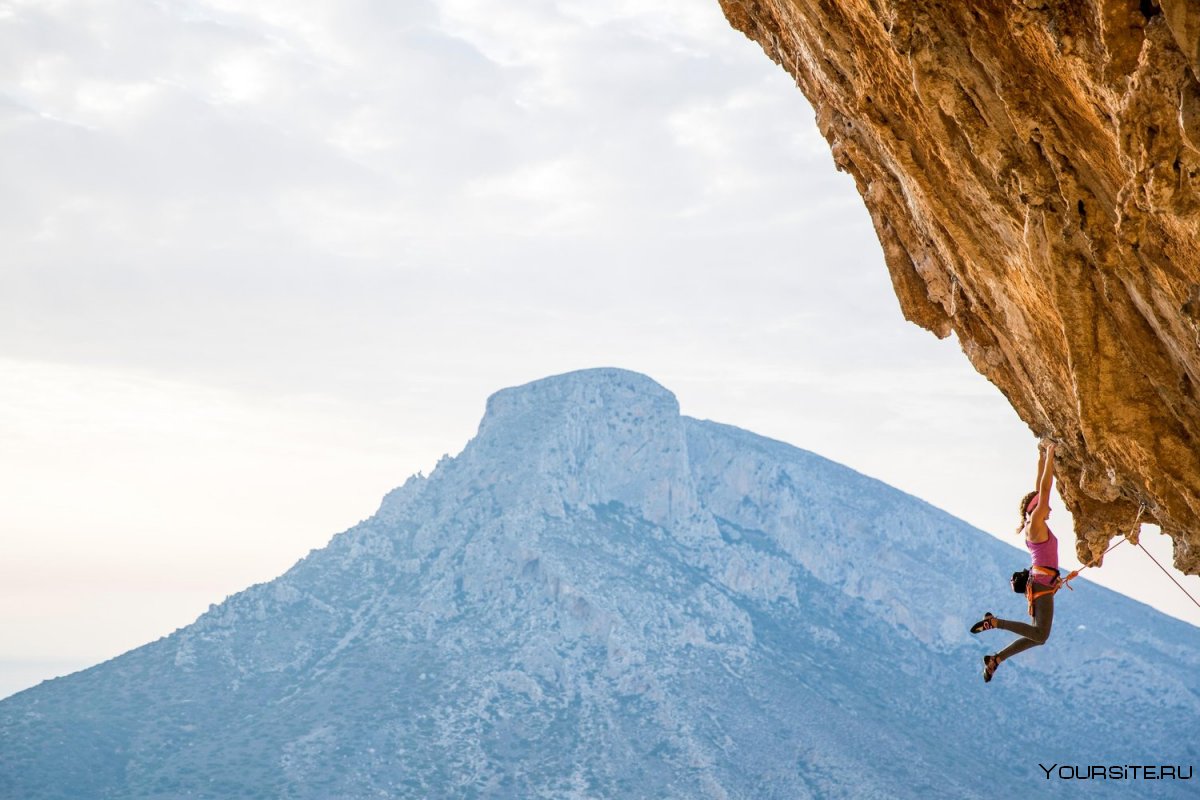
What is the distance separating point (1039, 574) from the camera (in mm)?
14727

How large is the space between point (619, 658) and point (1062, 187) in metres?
114

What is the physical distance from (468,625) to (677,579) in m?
25.2

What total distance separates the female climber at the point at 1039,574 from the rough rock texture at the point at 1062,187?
2.02 feet

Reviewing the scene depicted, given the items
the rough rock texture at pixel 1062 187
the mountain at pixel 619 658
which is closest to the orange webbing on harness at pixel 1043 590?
the rough rock texture at pixel 1062 187

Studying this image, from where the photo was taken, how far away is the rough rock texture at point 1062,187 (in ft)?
28.4

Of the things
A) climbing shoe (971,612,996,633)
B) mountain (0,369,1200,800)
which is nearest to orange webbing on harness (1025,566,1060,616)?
climbing shoe (971,612,996,633)

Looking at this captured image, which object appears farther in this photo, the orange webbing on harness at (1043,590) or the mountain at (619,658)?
the mountain at (619,658)

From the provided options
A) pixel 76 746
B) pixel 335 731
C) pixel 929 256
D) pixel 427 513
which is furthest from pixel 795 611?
pixel 929 256

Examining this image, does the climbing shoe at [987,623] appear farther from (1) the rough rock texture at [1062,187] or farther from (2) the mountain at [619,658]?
(2) the mountain at [619,658]

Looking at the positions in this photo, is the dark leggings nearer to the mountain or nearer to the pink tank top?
the pink tank top

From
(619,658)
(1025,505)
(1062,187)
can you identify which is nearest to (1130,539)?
(1025,505)

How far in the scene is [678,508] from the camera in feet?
511

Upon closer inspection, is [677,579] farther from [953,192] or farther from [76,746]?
[953,192]

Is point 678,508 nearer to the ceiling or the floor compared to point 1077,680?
nearer to the ceiling
